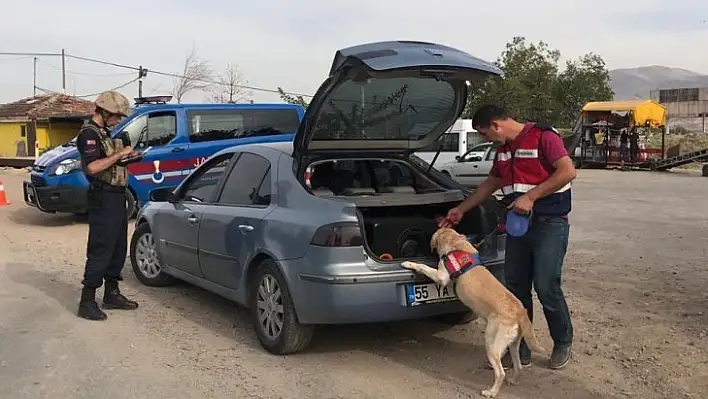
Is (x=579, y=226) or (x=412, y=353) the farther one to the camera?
(x=579, y=226)

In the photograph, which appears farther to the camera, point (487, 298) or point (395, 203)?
point (395, 203)

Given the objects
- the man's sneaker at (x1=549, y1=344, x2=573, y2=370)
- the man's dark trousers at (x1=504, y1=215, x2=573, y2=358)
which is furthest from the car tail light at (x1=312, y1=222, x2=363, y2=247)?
the man's sneaker at (x1=549, y1=344, x2=573, y2=370)

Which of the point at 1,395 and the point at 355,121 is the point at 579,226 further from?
the point at 1,395

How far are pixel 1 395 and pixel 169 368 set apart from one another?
3.30ft

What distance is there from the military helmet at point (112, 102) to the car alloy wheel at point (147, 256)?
57.5 inches

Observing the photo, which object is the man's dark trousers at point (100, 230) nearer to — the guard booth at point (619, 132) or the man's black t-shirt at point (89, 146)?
the man's black t-shirt at point (89, 146)

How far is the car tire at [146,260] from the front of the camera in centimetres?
690

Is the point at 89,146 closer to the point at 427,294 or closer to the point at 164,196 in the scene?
the point at 164,196

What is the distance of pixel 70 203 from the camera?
36.3 ft

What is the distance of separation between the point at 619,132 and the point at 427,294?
2856 centimetres

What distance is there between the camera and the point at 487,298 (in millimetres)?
4227

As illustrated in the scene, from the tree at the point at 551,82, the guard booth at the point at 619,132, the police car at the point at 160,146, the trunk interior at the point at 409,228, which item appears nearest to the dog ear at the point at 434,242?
the trunk interior at the point at 409,228

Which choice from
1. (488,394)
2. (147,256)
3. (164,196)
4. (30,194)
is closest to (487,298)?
(488,394)

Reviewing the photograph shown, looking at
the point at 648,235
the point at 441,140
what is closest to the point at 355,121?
the point at 441,140
